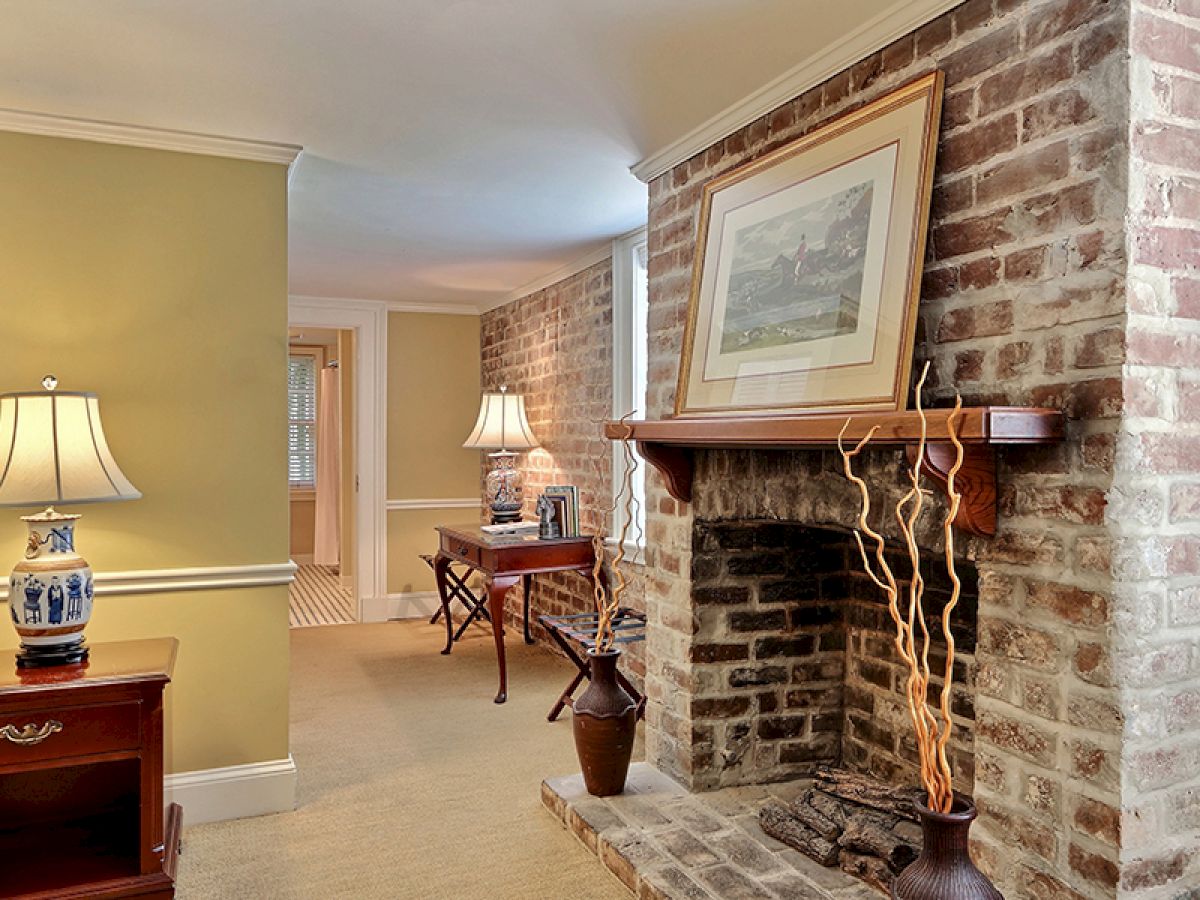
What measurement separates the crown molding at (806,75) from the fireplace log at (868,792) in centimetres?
197

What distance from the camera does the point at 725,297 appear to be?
272 centimetres

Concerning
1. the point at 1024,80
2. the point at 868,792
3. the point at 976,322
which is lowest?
the point at 868,792

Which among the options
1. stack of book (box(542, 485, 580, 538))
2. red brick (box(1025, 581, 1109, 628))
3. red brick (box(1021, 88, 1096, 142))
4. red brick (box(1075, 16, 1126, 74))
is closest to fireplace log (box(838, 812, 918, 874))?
red brick (box(1025, 581, 1109, 628))

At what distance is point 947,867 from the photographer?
156 centimetres

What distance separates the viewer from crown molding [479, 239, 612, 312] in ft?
→ 15.5

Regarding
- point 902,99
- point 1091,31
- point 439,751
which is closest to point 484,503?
point 439,751

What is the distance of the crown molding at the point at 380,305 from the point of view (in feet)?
20.2

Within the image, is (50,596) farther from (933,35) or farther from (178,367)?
(933,35)

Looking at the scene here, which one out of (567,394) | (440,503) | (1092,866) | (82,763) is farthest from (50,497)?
(440,503)

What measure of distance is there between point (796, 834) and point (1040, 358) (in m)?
1.51

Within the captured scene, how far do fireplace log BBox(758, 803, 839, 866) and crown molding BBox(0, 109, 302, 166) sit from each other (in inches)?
105

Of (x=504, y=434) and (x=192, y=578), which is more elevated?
(x=504, y=434)

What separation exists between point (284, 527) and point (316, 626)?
3480mm

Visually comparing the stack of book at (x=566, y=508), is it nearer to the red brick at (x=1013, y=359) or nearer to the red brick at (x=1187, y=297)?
the red brick at (x=1013, y=359)
